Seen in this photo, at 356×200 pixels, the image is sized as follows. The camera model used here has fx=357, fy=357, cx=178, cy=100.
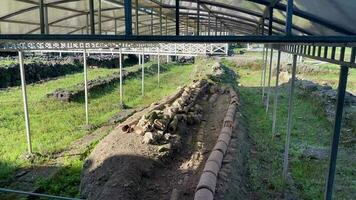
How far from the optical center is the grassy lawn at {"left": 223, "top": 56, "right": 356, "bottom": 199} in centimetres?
775

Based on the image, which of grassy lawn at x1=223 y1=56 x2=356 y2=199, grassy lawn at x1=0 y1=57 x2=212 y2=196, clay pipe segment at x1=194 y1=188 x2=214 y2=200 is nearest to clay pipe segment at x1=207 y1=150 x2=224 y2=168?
grassy lawn at x1=223 y1=56 x2=356 y2=199

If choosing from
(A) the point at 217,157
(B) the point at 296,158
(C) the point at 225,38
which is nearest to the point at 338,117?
(C) the point at 225,38

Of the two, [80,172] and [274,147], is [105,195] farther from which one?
[274,147]

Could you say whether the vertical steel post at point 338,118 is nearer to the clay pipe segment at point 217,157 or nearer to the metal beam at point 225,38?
the metal beam at point 225,38

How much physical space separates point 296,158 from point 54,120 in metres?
8.70

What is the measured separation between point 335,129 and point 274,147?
5.80 m

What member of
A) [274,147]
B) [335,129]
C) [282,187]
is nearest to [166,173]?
[282,187]

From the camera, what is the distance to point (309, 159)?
948 cm

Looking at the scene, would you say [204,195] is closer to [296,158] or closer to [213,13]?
[296,158]

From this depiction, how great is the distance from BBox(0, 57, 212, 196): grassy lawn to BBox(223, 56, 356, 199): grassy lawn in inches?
169

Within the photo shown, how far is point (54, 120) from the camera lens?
13.4m

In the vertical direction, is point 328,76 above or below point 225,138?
above

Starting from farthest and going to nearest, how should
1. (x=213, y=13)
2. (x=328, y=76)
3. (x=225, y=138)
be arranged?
1. (x=328, y=76)
2. (x=225, y=138)
3. (x=213, y=13)

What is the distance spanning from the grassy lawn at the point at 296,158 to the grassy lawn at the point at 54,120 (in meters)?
4.29
